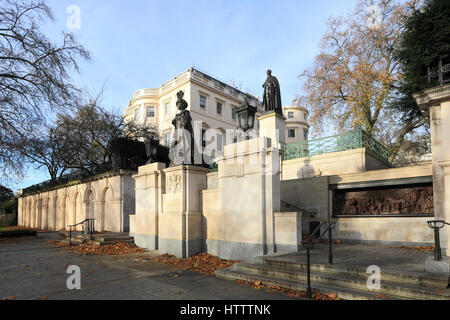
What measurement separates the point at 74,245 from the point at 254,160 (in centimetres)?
1041

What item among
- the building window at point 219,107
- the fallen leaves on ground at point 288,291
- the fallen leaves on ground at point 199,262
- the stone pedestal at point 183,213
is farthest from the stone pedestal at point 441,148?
the building window at point 219,107

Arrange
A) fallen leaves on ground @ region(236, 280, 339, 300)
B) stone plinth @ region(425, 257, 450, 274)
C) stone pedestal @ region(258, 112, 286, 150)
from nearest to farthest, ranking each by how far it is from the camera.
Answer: stone plinth @ region(425, 257, 450, 274), fallen leaves on ground @ region(236, 280, 339, 300), stone pedestal @ region(258, 112, 286, 150)

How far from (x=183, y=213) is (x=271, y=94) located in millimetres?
7865

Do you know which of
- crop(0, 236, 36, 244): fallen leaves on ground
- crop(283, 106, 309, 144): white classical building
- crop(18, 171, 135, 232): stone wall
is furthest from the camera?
crop(283, 106, 309, 144): white classical building

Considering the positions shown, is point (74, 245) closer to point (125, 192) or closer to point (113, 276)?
point (125, 192)

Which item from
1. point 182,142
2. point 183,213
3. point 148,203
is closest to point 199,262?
point 183,213

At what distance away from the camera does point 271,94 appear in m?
14.9

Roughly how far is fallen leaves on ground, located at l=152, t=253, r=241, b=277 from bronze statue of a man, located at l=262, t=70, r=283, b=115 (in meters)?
7.98

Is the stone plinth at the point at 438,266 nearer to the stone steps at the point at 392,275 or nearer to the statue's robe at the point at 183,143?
the stone steps at the point at 392,275

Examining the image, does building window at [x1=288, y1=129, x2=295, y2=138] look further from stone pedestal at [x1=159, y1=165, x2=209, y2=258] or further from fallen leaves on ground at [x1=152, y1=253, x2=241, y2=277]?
fallen leaves on ground at [x1=152, y1=253, x2=241, y2=277]

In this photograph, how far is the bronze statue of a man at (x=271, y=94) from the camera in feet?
47.9

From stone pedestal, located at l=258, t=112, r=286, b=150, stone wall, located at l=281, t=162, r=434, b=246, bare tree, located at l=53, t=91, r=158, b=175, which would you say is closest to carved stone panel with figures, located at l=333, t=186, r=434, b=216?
stone wall, located at l=281, t=162, r=434, b=246

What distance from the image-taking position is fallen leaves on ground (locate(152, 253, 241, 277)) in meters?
8.24

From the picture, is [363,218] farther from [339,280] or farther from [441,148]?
[339,280]
